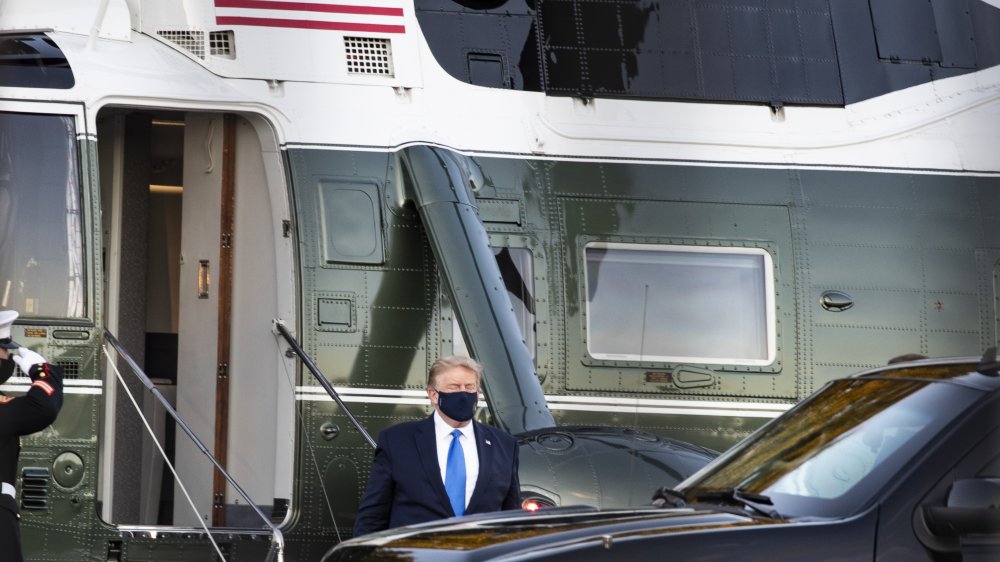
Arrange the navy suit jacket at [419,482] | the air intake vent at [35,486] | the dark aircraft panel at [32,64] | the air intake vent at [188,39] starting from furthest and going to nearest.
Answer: the air intake vent at [188,39] < the dark aircraft panel at [32,64] < the air intake vent at [35,486] < the navy suit jacket at [419,482]

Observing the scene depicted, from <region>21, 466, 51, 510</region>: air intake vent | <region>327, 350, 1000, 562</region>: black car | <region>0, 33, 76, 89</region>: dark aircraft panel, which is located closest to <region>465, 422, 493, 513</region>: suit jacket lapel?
<region>327, 350, 1000, 562</region>: black car

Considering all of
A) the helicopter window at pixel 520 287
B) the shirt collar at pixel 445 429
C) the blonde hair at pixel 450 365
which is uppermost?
the helicopter window at pixel 520 287

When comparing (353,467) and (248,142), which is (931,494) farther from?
(248,142)

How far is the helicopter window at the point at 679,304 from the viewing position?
928 centimetres

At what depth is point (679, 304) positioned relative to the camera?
9383mm

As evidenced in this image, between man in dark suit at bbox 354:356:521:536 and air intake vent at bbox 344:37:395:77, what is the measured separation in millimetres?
3678

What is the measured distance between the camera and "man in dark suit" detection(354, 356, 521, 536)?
19.2ft

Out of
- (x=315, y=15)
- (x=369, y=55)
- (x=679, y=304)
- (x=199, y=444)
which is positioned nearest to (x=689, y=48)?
(x=679, y=304)

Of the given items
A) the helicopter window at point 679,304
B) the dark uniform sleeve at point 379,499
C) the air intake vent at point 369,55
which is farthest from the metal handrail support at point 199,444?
the helicopter window at point 679,304

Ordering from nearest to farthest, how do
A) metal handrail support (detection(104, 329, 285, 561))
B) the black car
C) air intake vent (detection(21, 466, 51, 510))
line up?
the black car → metal handrail support (detection(104, 329, 285, 561)) → air intake vent (detection(21, 466, 51, 510))

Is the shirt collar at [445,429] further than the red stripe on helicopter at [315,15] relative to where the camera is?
No

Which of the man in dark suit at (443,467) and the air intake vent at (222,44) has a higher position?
the air intake vent at (222,44)

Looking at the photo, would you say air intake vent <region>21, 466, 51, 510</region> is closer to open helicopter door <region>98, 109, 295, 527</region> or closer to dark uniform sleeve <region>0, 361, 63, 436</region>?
open helicopter door <region>98, 109, 295, 527</region>

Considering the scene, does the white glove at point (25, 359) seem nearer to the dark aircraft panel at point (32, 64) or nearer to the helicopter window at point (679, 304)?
the dark aircraft panel at point (32, 64)
